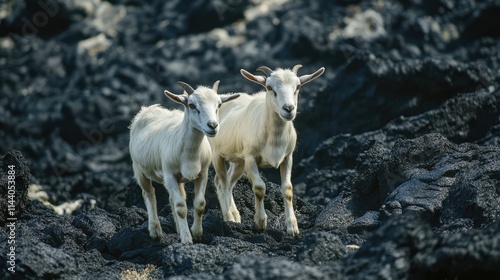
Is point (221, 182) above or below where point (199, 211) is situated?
below

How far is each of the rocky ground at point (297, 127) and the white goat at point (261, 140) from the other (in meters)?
0.47

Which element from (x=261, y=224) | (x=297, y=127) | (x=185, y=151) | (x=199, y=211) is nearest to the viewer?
(x=185, y=151)

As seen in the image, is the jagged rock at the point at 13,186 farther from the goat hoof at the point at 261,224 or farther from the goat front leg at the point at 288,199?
the goat front leg at the point at 288,199

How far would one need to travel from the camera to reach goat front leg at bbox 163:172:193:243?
14.2 meters

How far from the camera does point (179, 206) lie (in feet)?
47.1

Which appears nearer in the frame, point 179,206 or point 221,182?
point 179,206

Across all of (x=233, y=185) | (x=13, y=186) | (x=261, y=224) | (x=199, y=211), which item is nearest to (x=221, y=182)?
(x=233, y=185)

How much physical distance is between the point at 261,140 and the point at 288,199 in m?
1.15

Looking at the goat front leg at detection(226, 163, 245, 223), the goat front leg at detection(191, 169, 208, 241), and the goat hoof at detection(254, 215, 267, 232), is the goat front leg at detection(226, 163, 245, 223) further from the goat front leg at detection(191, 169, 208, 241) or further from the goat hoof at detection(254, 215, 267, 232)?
the goat front leg at detection(191, 169, 208, 241)

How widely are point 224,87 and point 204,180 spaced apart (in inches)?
985

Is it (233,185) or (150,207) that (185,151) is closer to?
(150,207)

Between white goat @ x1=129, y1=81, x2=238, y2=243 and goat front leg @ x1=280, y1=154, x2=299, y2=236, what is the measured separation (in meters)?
1.51

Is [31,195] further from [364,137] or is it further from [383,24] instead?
[383,24]

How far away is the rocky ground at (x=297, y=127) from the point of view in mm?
11688
